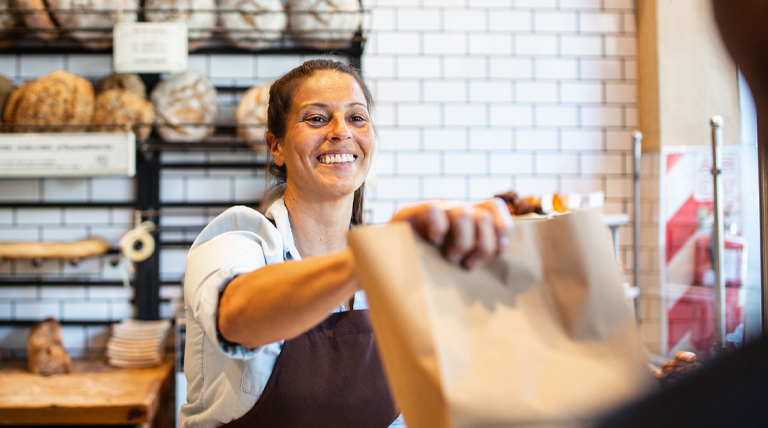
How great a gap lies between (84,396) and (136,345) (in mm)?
348

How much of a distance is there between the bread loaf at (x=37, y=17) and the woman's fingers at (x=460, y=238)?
2.51 meters

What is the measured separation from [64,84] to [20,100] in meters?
0.21

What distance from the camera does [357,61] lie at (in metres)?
2.45

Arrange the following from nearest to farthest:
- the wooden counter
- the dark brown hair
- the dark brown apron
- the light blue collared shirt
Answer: the light blue collared shirt < the dark brown apron < the dark brown hair < the wooden counter

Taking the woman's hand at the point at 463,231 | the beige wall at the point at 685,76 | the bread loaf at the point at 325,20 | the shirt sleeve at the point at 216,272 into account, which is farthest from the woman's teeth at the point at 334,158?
the beige wall at the point at 685,76

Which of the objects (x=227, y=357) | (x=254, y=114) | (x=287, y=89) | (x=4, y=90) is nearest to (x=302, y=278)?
(x=227, y=357)

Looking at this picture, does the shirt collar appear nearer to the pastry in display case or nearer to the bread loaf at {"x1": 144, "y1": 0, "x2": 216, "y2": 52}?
the bread loaf at {"x1": 144, "y1": 0, "x2": 216, "y2": 52}

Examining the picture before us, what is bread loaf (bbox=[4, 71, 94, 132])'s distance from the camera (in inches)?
84.7

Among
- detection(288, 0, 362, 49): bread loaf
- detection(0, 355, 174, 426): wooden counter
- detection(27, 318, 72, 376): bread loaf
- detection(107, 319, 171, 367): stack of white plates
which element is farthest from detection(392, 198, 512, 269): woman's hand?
detection(27, 318, 72, 376): bread loaf

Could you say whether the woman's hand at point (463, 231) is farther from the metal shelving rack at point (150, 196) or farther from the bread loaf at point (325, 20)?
the metal shelving rack at point (150, 196)

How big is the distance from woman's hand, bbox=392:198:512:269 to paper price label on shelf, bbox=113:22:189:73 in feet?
6.71

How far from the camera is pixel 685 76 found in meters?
2.53

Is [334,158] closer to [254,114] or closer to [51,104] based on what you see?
[254,114]

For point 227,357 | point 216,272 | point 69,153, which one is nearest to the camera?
point 216,272
